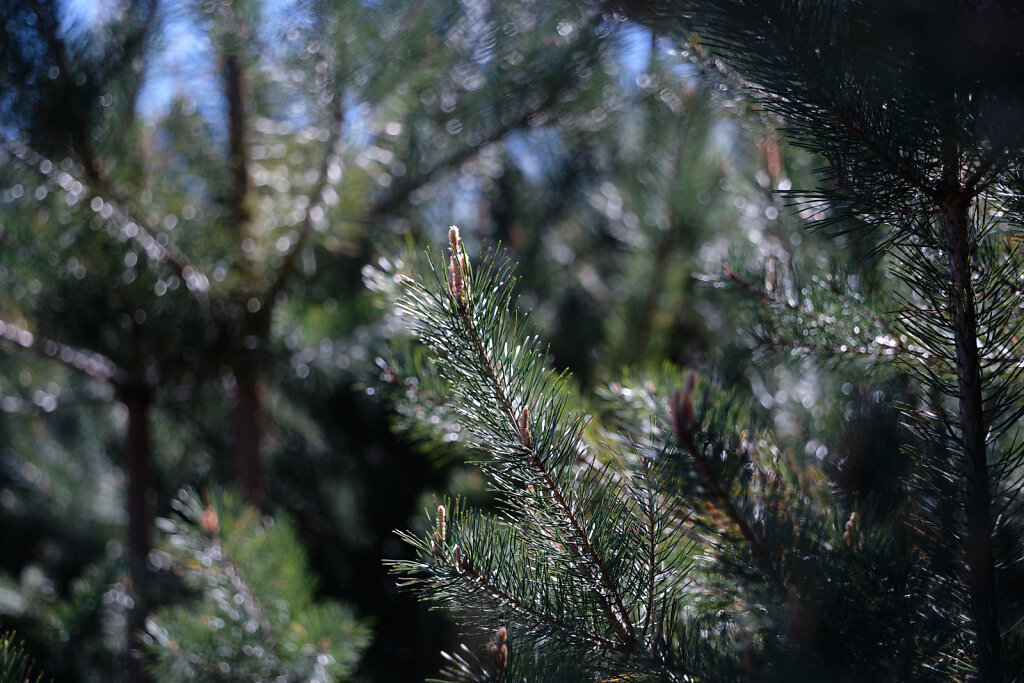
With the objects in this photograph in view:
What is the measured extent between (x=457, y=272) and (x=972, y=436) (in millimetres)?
475

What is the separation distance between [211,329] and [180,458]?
3.60 ft

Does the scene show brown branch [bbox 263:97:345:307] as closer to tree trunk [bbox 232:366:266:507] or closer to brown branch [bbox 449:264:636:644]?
tree trunk [bbox 232:366:266:507]

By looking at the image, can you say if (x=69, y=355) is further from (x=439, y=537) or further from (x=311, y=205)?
(x=439, y=537)

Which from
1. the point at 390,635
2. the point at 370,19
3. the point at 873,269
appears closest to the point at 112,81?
the point at 370,19

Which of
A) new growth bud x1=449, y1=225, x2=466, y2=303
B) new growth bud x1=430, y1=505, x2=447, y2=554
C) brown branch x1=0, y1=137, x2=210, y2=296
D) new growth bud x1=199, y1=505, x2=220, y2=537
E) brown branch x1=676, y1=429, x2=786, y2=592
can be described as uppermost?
new growth bud x1=449, y1=225, x2=466, y2=303

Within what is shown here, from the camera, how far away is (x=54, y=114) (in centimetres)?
134

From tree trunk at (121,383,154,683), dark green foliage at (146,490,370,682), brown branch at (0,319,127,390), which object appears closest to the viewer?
dark green foliage at (146,490,370,682)

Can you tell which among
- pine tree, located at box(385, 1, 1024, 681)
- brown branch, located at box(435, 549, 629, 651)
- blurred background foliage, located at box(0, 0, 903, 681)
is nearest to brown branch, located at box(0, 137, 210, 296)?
blurred background foliage, located at box(0, 0, 903, 681)

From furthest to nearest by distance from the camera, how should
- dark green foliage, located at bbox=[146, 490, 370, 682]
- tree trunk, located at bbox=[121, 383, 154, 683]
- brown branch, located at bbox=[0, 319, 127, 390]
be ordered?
tree trunk, located at bbox=[121, 383, 154, 683], brown branch, located at bbox=[0, 319, 127, 390], dark green foliage, located at bbox=[146, 490, 370, 682]

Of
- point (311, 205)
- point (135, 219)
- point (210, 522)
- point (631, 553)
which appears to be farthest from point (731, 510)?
point (135, 219)

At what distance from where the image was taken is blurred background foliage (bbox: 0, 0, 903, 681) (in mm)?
1203

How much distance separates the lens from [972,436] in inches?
25.2

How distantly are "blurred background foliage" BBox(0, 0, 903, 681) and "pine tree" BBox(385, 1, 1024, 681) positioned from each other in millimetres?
155

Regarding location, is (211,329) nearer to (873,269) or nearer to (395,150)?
(395,150)
